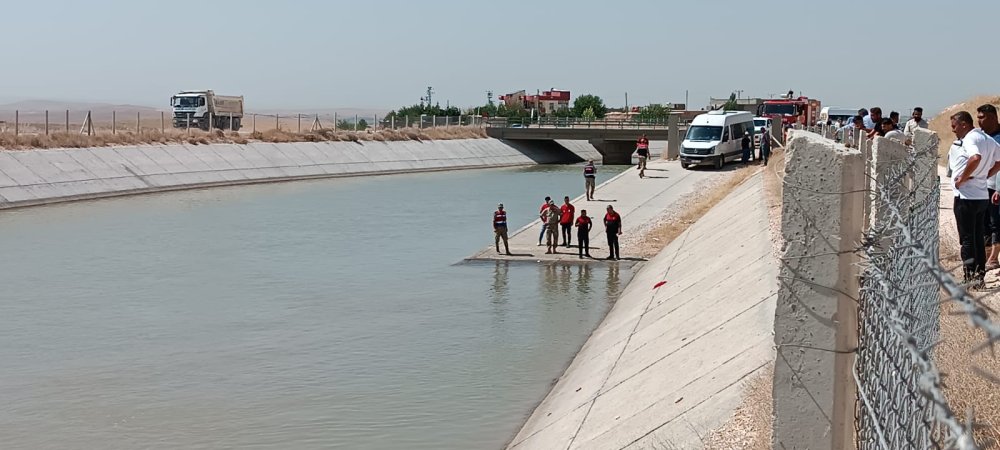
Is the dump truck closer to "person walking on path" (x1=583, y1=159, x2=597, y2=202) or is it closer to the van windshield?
the van windshield

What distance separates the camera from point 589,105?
14900cm

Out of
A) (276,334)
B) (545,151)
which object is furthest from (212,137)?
(276,334)

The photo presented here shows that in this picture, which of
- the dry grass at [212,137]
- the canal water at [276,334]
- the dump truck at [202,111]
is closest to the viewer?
the canal water at [276,334]

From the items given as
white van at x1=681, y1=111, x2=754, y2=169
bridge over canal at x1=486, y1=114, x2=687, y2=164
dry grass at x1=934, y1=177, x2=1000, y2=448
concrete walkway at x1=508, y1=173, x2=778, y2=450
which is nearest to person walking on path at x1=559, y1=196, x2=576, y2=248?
concrete walkway at x1=508, y1=173, x2=778, y2=450

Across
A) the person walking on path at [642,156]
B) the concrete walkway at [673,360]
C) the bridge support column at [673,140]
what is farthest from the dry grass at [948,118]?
the bridge support column at [673,140]

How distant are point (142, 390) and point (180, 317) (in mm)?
5388

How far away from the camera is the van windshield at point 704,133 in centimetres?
5147

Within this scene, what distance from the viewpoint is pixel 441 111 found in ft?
353

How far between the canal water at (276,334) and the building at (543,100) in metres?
108

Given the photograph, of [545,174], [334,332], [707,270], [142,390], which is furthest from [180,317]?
[545,174]

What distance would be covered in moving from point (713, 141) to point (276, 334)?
35.3 metres

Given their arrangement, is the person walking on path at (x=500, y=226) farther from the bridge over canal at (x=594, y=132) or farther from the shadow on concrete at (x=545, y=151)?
the shadow on concrete at (x=545, y=151)

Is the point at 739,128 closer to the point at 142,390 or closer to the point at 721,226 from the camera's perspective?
the point at 721,226

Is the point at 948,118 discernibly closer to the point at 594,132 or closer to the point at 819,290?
the point at 819,290
